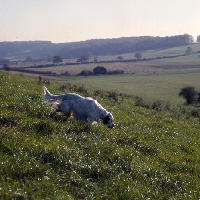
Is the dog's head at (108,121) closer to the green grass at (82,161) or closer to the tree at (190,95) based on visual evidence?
the green grass at (82,161)

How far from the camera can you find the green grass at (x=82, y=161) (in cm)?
573

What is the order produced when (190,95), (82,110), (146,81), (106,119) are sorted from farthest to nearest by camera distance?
(146,81)
(190,95)
(106,119)
(82,110)


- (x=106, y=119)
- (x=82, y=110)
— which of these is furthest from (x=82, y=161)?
(x=106, y=119)

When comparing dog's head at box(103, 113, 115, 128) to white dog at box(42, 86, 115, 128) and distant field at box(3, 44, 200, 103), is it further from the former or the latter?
distant field at box(3, 44, 200, 103)

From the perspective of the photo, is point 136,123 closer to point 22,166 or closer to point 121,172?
point 121,172

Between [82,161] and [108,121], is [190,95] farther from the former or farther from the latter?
[82,161]

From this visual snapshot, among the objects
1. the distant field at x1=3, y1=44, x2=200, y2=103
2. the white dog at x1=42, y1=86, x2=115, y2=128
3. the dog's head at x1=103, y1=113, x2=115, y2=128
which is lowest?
the distant field at x1=3, y1=44, x2=200, y2=103

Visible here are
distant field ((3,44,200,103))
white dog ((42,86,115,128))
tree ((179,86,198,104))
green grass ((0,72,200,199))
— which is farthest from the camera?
distant field ((3,44,200,103))

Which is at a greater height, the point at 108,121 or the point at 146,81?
the point at 108,121

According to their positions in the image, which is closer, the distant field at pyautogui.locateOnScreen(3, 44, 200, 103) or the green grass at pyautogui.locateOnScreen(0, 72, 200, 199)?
the green grass at pyautogui.locateOnScreen(0, 72, 200, 199)

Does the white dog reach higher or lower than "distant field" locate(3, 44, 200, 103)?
higher

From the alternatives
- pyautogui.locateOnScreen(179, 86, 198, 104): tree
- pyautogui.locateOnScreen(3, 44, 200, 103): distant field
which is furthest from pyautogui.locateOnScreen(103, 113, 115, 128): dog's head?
pyautogui.locateOnScreen(3, 44, 200, 103): distant field

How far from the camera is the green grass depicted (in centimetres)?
573

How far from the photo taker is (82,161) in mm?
6891
